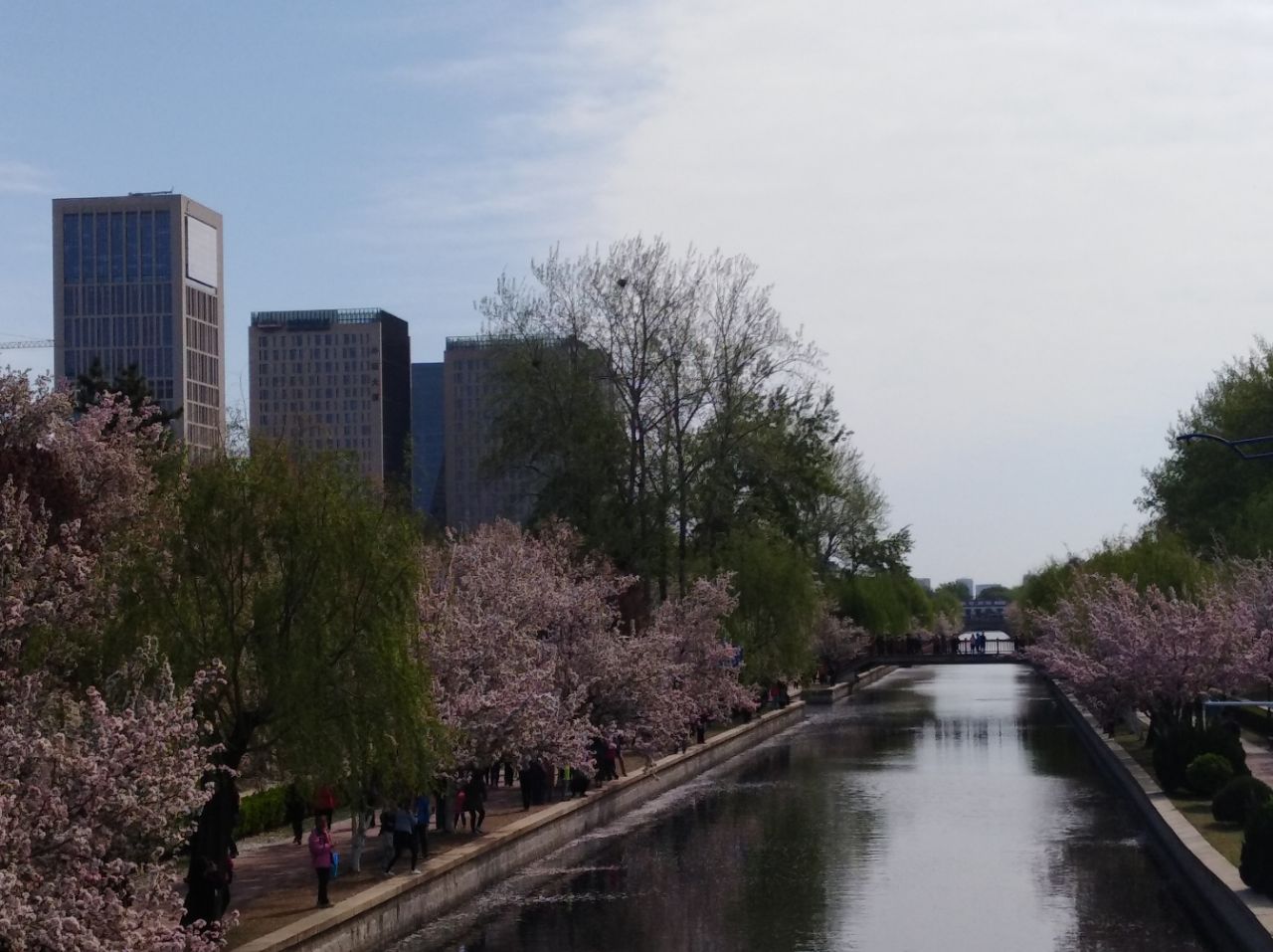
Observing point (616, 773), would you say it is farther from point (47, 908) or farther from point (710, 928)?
point (47, 908)

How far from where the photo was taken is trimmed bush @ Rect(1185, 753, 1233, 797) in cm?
4016

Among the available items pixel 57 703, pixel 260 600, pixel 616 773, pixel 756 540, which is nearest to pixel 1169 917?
pixel 260 600

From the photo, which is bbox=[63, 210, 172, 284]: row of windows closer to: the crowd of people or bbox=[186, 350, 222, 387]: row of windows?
bbox=[186, 350, 222, 387]: row of windows

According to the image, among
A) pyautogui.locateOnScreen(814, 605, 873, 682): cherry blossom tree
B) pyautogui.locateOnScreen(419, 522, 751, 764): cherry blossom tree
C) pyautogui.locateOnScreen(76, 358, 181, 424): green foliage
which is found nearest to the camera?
pyautogui.locateOnScreen(419, 522, 751, 764): cherry blossom tree

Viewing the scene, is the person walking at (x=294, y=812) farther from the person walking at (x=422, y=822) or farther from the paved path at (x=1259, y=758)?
the paved path at (x=1259, y=758)

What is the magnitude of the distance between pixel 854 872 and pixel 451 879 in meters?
8.70

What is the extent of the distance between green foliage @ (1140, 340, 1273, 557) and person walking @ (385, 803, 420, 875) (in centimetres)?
4367

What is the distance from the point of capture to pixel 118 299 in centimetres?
18438

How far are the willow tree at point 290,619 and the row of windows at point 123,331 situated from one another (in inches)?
6382

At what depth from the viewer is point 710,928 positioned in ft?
96.1

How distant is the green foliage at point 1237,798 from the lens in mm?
34531

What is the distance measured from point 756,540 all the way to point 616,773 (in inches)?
1050

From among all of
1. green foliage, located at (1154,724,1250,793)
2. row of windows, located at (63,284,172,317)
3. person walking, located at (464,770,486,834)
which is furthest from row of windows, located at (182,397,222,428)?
person walking, located at (464,770,486,834)

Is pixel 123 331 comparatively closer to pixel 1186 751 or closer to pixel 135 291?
pixel 135 291
